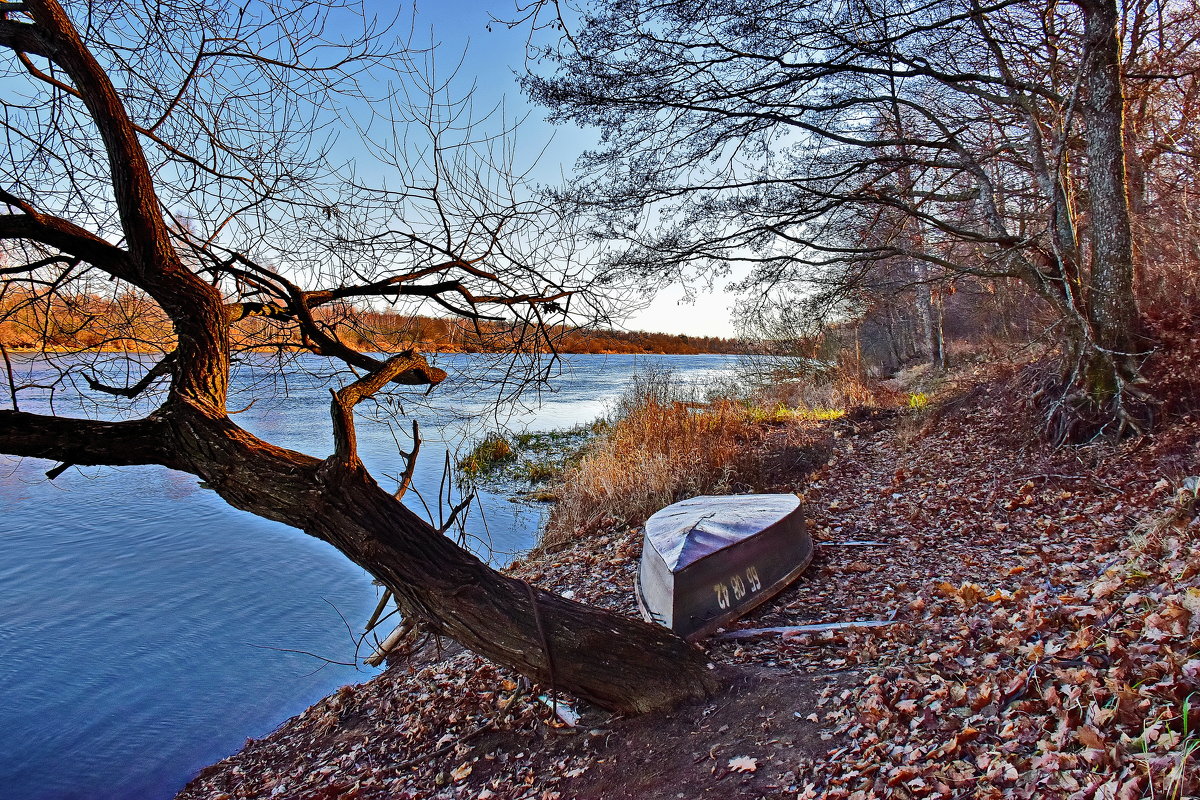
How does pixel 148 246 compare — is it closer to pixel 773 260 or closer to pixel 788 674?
pixel 788 674

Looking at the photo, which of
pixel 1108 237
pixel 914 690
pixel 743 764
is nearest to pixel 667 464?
pixel 1108 237

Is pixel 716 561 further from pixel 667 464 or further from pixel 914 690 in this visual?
pixel 667 464

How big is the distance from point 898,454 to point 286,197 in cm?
836

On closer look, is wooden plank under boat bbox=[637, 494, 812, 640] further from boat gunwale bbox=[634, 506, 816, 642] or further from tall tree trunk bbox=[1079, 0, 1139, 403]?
tall tree trunk bbox=[1079, 0, 1139, 403]

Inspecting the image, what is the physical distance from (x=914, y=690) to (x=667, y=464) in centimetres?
580

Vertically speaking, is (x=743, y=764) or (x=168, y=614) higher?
(x=743, y=764)

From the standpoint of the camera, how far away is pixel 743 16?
257 inches

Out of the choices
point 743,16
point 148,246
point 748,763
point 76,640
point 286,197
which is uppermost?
point 743,16

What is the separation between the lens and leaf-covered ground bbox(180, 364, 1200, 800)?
2.44 m

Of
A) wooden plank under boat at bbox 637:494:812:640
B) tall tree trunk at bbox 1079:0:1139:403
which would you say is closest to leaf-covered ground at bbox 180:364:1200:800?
wooden plank under boat at bbox 637:494:812:640

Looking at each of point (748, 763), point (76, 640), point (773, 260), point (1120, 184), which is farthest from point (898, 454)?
point (76, 640)

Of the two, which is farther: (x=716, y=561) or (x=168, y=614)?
(x=168, y=614)

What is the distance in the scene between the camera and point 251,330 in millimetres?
4215

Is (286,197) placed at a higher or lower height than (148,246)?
higher
